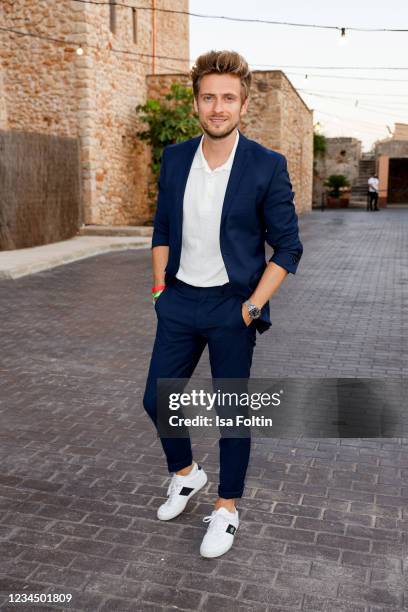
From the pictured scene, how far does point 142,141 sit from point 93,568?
17535mm

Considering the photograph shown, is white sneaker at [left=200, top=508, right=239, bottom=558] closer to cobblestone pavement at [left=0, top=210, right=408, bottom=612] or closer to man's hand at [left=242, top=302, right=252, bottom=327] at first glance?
cobblestone pavement at [left=0, top=210, right=408, bottom=612]

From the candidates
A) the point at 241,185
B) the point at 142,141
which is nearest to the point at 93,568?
the point at 241,185

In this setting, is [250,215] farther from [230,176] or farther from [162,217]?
[162,217]

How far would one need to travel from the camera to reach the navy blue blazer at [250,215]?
2.55 meters

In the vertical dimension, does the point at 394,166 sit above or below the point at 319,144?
below

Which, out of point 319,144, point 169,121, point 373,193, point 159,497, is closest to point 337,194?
point 319,144

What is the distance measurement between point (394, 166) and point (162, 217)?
38425 mm

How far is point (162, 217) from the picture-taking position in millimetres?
2838

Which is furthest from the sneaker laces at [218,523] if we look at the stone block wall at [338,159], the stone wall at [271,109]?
the stone block wall at [338,159]

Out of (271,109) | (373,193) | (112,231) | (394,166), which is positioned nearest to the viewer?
(112,231)

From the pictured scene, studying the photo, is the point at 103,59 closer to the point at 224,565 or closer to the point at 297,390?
the point at 297,390

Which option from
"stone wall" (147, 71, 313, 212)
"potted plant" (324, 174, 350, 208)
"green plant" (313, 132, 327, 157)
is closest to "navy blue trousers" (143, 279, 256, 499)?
"stone wall" (147, 71, 313, 212)

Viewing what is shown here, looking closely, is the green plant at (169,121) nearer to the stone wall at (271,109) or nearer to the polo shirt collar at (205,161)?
the stone wall at (271,109)

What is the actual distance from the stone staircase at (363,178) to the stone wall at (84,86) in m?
21.7
